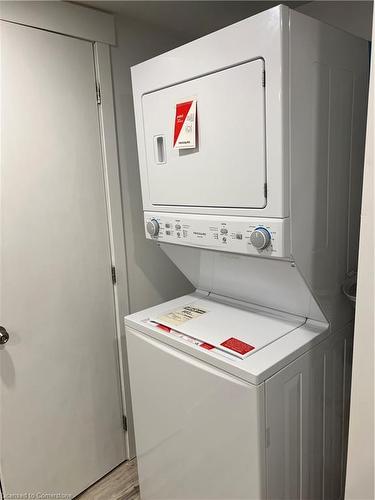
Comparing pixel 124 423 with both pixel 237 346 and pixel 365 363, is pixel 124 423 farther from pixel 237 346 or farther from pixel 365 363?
pixel 365 363

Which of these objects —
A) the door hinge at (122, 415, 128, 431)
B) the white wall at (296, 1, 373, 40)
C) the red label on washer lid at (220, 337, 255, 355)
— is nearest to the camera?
the red label on washer lid at (220, 337, 255, 355)

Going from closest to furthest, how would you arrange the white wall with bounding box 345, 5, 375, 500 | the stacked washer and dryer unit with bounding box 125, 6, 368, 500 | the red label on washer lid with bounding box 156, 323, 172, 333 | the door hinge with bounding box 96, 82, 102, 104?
the white wall with bounding box 345, 5, 375, 500 < the stacked washer and dryer unit with bounding box 125, 6, 368, 500 < the red label on washer lid with bounding box 156, 323, 172, 333 < the door hinge with bounding box 96, 82, 102, 104

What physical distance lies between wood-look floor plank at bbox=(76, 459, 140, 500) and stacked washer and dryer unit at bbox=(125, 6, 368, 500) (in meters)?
0.41

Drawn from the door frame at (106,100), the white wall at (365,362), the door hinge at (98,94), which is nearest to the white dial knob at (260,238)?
the white wall at (365,362)

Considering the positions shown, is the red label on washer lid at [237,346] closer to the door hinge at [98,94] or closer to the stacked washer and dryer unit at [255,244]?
the stacked washer and dryer unit at [255,244]

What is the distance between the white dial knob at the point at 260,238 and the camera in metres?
1.27

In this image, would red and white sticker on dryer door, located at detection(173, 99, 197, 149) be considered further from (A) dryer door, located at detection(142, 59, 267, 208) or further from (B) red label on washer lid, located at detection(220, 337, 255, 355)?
(B) red label on washer lid, located at detection(220, 337, 255, 355)

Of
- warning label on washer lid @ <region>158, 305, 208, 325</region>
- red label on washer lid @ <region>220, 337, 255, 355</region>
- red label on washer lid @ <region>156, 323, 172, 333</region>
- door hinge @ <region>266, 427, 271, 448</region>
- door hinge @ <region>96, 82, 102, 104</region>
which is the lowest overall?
door hinge @ <region>266, 427, 271, 448</region>

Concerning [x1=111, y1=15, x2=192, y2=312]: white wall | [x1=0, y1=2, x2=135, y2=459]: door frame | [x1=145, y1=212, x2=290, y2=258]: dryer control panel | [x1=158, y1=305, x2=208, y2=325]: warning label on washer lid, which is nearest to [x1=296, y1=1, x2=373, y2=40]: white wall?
[x1=111, y1=15, x2=192, y2=312]: white wall

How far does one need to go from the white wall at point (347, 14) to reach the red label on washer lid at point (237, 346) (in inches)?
55.1

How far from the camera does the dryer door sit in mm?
1251

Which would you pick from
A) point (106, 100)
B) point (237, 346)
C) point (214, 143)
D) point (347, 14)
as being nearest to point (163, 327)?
point (237, 346)

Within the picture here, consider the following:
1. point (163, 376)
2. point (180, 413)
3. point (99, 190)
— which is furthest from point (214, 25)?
point (180, 413)

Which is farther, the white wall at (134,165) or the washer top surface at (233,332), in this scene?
the white wall at (134,165)
